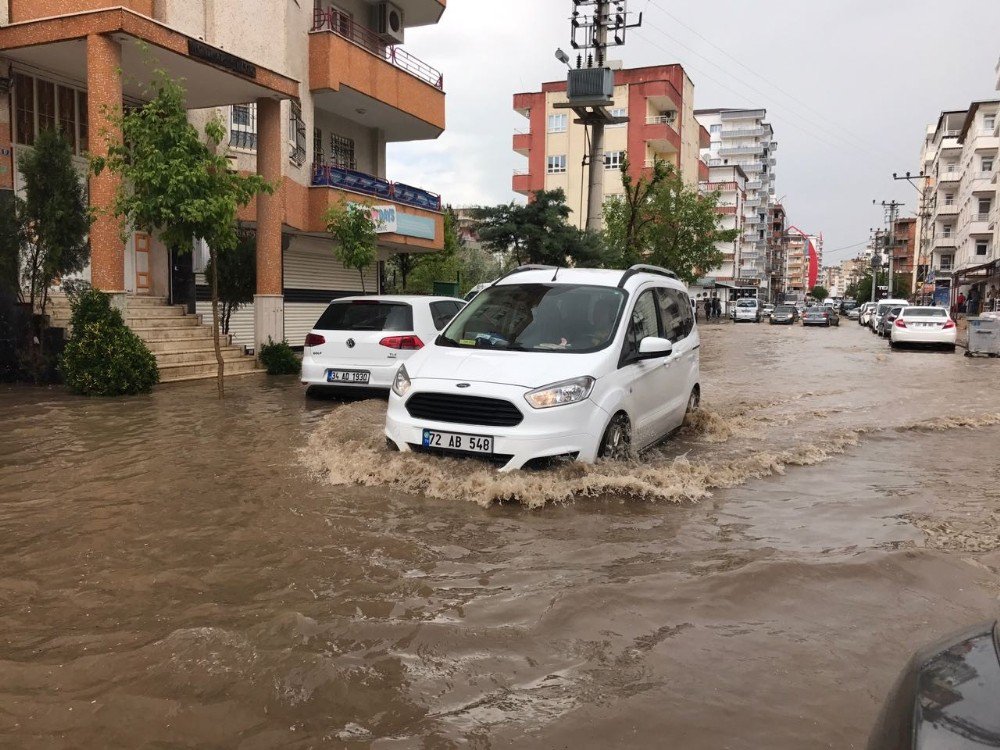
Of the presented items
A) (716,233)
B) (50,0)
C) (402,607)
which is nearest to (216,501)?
(402,607)

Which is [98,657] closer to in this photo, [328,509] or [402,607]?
[402,607]

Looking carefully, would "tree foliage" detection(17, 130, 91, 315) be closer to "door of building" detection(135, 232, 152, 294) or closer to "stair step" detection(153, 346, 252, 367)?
"stair step" detection(153, 346, 252, 367)

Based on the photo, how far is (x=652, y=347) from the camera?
23.4ft

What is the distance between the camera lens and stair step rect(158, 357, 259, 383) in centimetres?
1389

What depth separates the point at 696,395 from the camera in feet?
32.4

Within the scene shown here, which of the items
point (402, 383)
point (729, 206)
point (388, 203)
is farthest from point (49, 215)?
point (729, 206)

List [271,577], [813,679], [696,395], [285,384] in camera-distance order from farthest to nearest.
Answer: [285,384] < [696,395] < [271,577] < [813,679]

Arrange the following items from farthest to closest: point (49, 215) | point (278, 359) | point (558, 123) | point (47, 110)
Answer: point (558, 123)
point (278, 359)
point (47, 110)
point (49, 215)

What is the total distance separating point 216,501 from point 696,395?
5.88m

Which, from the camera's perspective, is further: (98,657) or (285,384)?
(285,384)

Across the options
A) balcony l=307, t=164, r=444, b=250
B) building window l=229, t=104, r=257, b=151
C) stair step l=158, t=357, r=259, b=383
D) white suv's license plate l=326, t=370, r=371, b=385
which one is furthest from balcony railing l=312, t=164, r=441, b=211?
white suv's license plate l=326, t=370, r=371, b=385

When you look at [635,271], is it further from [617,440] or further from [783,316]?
[783,316]

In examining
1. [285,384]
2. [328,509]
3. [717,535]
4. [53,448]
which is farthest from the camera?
[285,384]

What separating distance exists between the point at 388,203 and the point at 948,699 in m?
20.9
